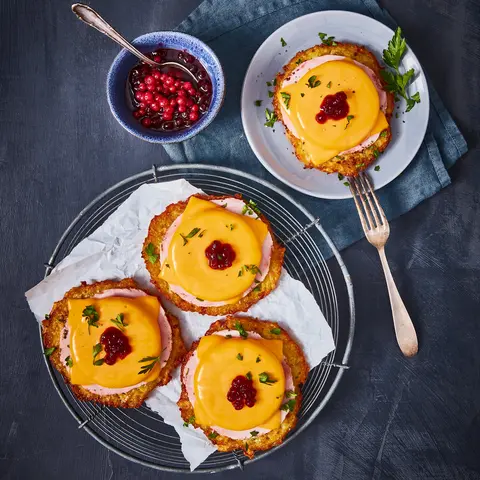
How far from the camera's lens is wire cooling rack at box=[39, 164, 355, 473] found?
15.5 ft

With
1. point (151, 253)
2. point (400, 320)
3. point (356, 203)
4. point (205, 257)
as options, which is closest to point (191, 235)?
point (205, 257)

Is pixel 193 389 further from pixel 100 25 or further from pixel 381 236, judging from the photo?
pixel 100 25

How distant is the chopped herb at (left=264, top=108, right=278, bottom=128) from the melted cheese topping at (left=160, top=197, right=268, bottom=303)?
3.06 ft

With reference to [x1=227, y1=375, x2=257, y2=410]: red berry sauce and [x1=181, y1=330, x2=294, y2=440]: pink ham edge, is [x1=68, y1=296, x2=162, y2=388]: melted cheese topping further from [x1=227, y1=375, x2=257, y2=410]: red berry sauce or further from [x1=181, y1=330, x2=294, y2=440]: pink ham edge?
[x1=227, y1=375, x2=257, y2=410]: red berry sauce

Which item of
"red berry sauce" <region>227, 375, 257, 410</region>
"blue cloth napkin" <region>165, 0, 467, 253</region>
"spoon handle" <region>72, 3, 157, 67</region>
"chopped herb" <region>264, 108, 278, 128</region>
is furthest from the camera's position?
"blue cloth napkin" <region>165, 0, 467, 253</region>

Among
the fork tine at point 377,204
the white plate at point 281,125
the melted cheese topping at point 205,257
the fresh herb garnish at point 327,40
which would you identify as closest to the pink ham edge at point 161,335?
the melted cheese topping at point 205,257

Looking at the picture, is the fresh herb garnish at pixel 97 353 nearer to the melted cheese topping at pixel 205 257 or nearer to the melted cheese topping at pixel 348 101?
the melted cheese topping at pixel 205 257

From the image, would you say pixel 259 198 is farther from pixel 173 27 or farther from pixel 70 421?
pixel 70 421

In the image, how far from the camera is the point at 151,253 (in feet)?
14.6

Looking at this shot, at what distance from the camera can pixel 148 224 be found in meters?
4.59

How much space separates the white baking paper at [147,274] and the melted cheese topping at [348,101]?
1165mm

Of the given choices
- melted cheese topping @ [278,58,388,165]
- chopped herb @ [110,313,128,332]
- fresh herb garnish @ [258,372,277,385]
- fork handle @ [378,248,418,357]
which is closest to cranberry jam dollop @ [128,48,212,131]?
melted cheese topping @ [278,58,388,165]

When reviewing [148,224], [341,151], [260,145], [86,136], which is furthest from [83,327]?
[341,151]

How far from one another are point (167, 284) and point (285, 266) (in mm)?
1089
